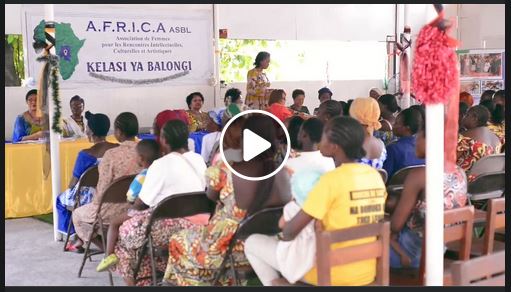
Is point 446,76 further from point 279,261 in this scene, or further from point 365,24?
point 365,24

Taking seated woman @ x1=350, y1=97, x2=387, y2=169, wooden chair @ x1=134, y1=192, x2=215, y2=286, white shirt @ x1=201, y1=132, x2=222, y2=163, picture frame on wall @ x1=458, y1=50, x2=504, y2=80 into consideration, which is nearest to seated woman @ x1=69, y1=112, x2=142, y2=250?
wooden chair @ x1=134, y1=192, x2=215, y2=286

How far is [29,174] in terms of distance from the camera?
6.37m

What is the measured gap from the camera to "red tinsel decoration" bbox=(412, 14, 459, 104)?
2.68 m

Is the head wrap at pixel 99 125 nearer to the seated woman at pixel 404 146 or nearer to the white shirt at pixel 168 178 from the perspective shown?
the white shirt at pixel 168 178

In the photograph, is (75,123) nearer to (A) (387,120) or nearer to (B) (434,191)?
(A) (387,120)

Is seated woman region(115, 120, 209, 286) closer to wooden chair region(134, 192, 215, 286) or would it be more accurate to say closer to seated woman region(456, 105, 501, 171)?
wooden chair region(134, 192, 215, 286)

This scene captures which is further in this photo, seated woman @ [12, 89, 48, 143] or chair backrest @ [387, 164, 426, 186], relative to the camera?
seated woman @ [12, 89, 48, 143]

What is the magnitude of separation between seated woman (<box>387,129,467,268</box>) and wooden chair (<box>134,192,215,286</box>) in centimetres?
→ 100

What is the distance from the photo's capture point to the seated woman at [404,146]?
→ 469 cm

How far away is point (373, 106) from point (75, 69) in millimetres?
4491

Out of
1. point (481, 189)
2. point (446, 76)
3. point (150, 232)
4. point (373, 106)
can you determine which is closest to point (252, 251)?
point (150, 232)

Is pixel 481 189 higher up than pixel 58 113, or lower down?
lower down

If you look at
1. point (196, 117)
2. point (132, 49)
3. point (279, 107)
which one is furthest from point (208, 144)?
point (132, 49)

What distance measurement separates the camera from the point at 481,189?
4504mm
